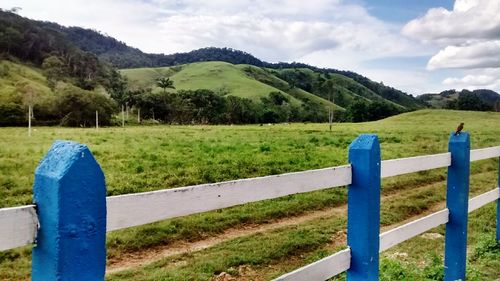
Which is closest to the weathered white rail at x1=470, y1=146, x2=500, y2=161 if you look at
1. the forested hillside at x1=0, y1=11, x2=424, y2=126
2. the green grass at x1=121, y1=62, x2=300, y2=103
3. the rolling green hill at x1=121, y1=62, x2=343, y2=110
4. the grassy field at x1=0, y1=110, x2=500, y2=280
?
the grassy field at x1=0, y1=110, x2=500, y2=280

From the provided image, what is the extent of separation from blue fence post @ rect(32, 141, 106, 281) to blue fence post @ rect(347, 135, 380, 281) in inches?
76.7

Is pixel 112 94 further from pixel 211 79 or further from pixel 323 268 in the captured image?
pixel 323 268

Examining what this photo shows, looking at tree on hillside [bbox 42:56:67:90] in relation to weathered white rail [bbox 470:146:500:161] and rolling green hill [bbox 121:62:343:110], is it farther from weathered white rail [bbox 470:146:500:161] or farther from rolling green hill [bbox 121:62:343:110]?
weathered white rail [bbox 470:146:500:161]

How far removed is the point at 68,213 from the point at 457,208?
4227mm

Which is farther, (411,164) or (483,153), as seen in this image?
(483,153)

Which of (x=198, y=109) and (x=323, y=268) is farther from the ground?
(x=198, y=109)

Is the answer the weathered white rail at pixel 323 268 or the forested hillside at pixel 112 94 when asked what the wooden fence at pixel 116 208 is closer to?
the weathered white rail at pixel 323 268

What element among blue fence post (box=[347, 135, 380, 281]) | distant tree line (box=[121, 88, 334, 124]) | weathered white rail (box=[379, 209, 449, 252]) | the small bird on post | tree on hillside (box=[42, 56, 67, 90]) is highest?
tree on hillside (box=[42, 56, 67, 90])

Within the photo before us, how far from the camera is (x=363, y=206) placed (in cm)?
309

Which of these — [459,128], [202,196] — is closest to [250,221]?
[459,128]

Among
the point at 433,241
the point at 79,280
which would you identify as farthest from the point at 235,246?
the point at 79,280

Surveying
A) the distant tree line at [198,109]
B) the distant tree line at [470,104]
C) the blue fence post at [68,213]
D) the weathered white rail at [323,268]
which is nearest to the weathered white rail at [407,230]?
the weathered white rail at [323,268]

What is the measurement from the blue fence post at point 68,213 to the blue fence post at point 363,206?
195cm

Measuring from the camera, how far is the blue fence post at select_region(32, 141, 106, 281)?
151 cm
